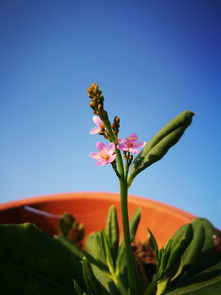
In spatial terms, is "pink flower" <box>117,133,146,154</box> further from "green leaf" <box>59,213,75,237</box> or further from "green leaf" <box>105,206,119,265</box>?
"green leaf" <box>59,213,75,237</box>

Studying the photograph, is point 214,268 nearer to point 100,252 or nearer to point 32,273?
point 100,252

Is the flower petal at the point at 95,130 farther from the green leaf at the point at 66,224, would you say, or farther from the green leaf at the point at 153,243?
the green leaf at the point at 66,224

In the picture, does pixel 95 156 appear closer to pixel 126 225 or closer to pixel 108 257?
pixel 126 225

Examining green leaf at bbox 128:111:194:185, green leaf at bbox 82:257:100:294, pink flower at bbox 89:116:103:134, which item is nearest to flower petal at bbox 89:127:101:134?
pink flower at bbox 89:116:103:134

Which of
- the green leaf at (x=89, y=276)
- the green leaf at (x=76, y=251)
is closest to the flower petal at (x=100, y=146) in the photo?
the green leaf at (x=89, y=276)

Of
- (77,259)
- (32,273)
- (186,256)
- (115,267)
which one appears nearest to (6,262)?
(32,273)

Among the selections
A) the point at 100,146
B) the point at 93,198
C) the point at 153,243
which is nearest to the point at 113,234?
the point at 153,243
